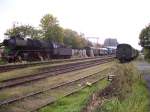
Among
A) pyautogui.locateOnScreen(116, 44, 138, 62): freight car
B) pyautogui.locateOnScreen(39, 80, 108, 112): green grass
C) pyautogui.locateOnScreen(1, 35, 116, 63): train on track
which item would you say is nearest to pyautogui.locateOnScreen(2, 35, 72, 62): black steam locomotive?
pyautogui.locateOnScreen(1, 35, 116, 63): train on track

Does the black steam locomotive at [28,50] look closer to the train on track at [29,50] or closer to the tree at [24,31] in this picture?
the train on track at [29,50]

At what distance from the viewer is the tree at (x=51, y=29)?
3470 inches

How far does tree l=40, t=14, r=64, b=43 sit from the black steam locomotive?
33.8 m

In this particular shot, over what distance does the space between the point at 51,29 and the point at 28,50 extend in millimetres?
48310

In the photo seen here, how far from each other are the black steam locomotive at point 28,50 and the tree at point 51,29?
33.8 metres

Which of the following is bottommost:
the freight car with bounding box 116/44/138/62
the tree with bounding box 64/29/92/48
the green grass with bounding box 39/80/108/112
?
the green grass with bounding box 39/80/108/112

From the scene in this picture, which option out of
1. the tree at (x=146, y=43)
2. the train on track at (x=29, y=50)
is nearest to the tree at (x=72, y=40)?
the tree at (x=146, y=43)

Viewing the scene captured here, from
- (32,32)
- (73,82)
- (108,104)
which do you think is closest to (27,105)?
(108,104)

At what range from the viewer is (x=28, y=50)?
4300cm

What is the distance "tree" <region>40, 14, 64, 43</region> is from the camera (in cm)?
8814

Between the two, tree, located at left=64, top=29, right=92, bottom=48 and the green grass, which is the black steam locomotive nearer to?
the green grass

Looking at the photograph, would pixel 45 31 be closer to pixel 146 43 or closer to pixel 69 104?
pixel 146 43

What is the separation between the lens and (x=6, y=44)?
40531mm

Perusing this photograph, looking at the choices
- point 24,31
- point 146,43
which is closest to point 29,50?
point 146,43
